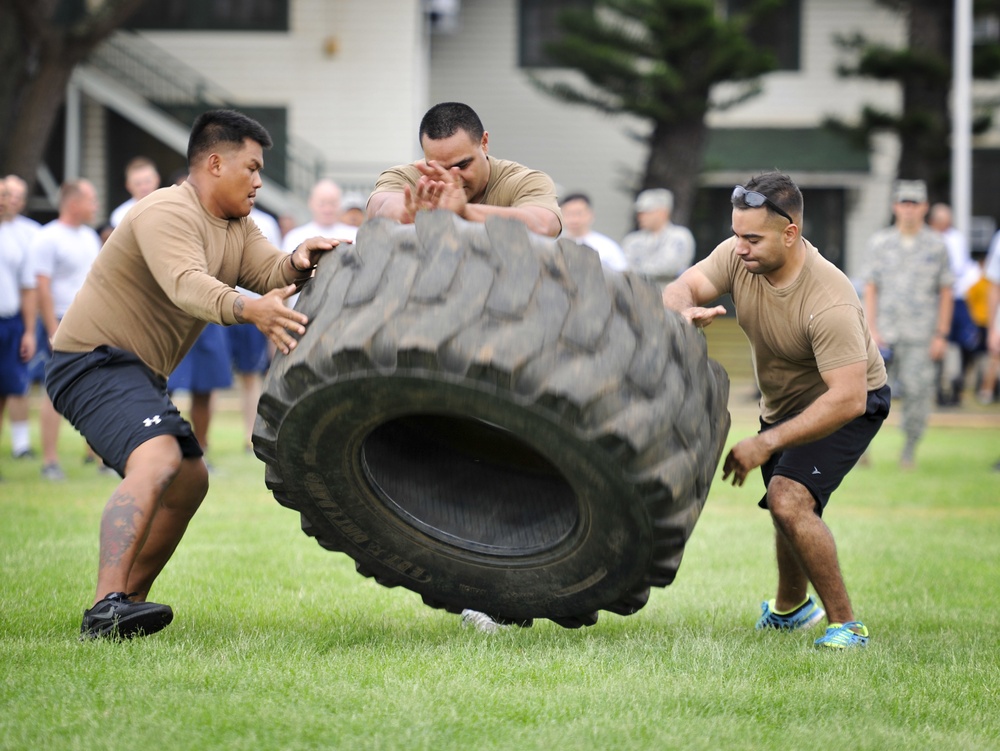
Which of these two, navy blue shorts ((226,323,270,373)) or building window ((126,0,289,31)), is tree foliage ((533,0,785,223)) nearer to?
building window ((126,0,289,31))

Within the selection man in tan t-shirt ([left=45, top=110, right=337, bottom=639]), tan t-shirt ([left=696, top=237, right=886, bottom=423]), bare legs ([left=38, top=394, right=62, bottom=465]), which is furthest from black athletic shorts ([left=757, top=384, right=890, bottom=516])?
bare legs ([left=38, top=394, right=62, bottom=465])

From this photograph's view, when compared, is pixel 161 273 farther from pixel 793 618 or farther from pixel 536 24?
pixel 536 24

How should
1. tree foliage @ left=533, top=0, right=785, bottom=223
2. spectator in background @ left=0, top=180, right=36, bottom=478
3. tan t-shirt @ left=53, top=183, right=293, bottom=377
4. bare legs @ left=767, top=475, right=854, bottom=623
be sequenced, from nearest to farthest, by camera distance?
tan t-shirt @ left=53, top=183, right=293, bottom=377 → bare legs @ left=767, top=475, right=854, bottom=623 → spectator in background @ left=0, top=180, right=36, bottom=478 → tree foliage @ left=533, top=0, right=785, bottom=223

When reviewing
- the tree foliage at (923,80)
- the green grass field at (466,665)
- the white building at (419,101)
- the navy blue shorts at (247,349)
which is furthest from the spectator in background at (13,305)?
the tree foliage at (923,80)

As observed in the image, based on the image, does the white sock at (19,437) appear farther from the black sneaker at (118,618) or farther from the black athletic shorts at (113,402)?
the black sneaker at (118,618)

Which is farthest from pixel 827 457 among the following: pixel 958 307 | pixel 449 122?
pixel 958 307

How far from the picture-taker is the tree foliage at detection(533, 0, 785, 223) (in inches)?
883

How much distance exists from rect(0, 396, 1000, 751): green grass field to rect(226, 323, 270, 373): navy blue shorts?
11.6 ft

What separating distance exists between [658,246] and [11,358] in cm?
560

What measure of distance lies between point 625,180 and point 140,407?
22.2 m

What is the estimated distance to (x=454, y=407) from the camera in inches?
165

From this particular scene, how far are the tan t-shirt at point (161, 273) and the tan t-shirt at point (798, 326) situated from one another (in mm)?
1761

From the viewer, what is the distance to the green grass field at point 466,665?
376 centimetres

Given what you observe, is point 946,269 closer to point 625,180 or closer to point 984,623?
point 984,623
